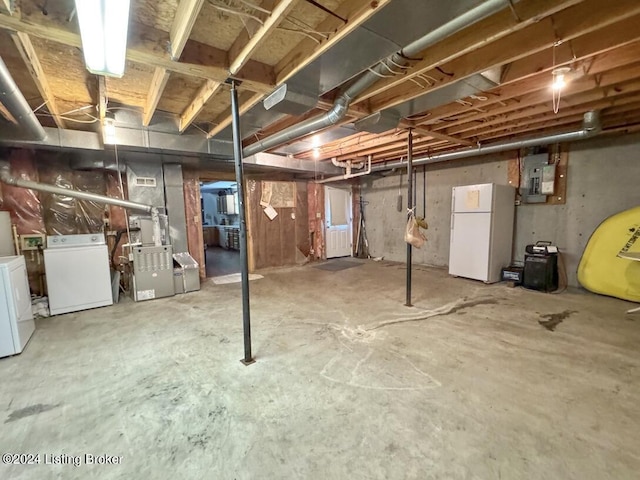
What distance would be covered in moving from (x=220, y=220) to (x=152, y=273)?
695 cm

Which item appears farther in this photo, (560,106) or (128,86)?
(560,106)

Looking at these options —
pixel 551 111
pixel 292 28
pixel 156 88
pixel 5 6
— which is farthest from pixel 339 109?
pixel 551 111

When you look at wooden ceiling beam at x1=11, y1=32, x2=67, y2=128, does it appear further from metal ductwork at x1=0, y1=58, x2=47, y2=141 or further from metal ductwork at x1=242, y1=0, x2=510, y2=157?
metal ductwork at x1=242, y1=0, x2=510, y2=157

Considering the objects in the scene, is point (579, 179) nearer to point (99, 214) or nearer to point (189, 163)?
point (189, 163)

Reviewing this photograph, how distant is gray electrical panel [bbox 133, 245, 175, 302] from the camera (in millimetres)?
3842

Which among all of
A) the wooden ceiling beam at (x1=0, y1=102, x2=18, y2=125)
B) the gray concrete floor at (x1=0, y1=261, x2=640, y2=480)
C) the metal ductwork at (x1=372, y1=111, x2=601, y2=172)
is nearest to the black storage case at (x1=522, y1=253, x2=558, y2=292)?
the gray concrete floor at (x1=0, y1=261, x2=640, y2=480)

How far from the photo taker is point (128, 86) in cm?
263

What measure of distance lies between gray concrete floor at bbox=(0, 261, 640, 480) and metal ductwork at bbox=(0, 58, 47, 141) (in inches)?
80.7

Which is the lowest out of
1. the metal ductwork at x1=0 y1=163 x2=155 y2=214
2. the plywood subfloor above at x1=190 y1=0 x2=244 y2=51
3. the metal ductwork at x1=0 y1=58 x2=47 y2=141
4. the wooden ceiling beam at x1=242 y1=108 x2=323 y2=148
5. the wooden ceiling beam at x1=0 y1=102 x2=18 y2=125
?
the metal ductwork at x1=0 y1=163 x2=155 y2=214

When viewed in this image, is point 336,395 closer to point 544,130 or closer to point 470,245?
point 470,245

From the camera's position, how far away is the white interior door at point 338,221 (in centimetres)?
690

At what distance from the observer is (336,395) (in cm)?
181

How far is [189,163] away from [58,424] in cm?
398

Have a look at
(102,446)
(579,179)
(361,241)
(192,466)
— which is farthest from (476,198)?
(102,446)
